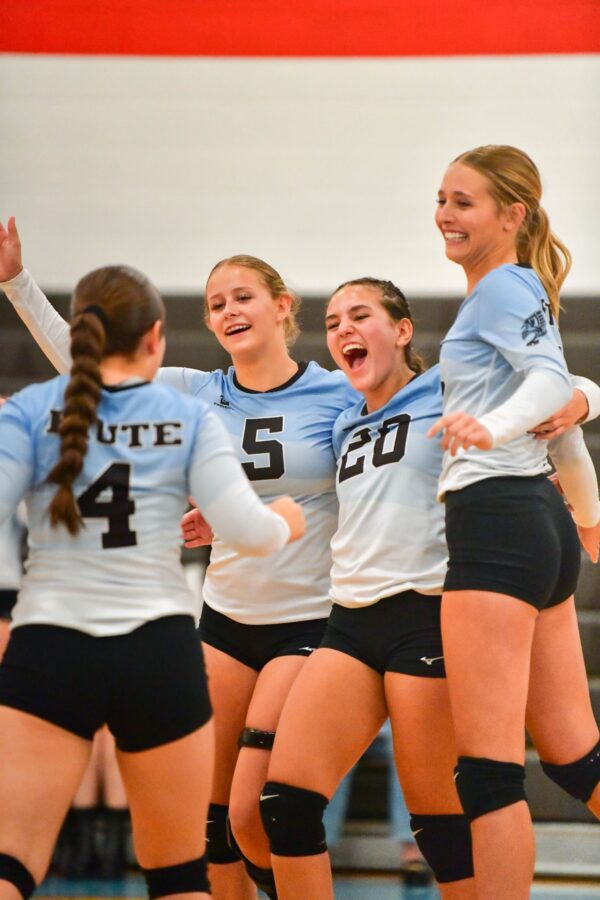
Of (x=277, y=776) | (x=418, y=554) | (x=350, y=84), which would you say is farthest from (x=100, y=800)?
(x=350, y=84)

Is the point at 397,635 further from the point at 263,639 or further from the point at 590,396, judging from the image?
the point at 590,396

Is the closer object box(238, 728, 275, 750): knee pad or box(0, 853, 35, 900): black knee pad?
box(0, 853, 35, 900): black knee pad

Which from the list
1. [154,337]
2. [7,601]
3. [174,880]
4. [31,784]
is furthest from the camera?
[7,601]

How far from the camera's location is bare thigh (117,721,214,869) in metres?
2.15

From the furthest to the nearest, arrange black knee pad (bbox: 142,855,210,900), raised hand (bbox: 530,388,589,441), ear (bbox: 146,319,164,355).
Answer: raised hand (bbox: 530,388,589,441) < ear (bbox: 146,319,164,355) < black knee pad (bbox: 142,855,210,900)

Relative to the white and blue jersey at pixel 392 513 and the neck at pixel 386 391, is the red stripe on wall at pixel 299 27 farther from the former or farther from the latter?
the white and blue jersey at pixel 392 513

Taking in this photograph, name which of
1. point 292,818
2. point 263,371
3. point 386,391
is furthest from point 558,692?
point 263,371

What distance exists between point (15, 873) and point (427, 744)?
0.99 meters

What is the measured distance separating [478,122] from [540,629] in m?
3.98

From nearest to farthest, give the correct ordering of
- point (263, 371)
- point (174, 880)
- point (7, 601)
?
point (174, 880) < point (263, 371) < point (7, 601)

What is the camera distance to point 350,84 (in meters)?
6.04

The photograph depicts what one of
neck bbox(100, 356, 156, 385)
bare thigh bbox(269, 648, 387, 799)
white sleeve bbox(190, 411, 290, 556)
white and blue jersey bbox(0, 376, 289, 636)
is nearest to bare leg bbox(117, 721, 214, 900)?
white and blue jersey bbox(0, 376, 289, 636)

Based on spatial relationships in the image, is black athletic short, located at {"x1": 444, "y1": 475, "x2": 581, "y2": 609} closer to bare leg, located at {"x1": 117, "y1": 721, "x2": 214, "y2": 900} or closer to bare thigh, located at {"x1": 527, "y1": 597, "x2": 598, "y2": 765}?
bare thigh, located at {"x1": 527, "y1": 597, "x2": 598, "y2": 765}

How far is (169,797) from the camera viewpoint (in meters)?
2.15
